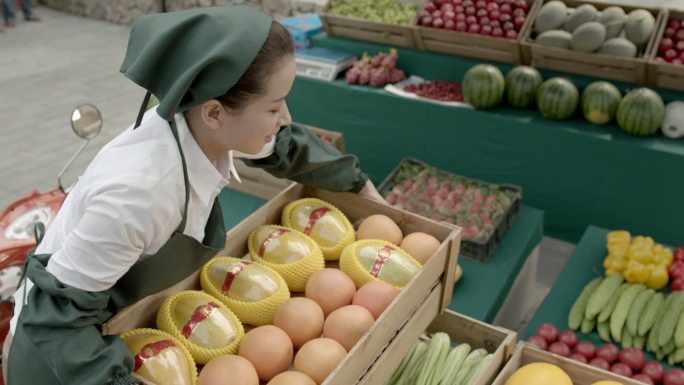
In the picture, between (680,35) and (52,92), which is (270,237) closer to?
(680,35)

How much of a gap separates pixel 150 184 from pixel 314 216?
2.58 ft

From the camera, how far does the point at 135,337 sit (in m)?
1.56

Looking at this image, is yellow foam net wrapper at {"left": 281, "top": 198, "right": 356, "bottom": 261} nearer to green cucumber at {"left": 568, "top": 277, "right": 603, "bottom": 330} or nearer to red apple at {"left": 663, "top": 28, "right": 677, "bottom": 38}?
green cucumber at {"left": 568, "top": 277, "right": 603, "bottom": 330}

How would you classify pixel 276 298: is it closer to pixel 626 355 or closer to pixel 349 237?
pixel 349 237

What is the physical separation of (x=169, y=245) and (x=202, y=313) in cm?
27

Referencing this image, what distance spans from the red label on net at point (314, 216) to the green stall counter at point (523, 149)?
7.57 feet

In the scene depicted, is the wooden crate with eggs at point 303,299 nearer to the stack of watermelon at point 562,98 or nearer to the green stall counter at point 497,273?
the green stall counter at point 497,273

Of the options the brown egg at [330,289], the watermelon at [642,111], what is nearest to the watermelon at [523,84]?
the watermelon at [642,111]

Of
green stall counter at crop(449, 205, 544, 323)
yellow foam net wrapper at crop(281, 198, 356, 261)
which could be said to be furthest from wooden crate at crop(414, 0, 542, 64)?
yellow foam net wrapper at crop(281, 198, 356, 261)

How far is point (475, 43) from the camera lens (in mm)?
4355

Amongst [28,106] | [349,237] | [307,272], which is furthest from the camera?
[28,106]

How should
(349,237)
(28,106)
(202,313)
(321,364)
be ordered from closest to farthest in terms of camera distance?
(321,364) < (202,313) < (349,237) < (28,106)

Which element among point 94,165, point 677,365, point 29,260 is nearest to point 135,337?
point 29,260

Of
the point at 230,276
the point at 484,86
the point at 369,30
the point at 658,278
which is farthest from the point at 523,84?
the point at 230,276
